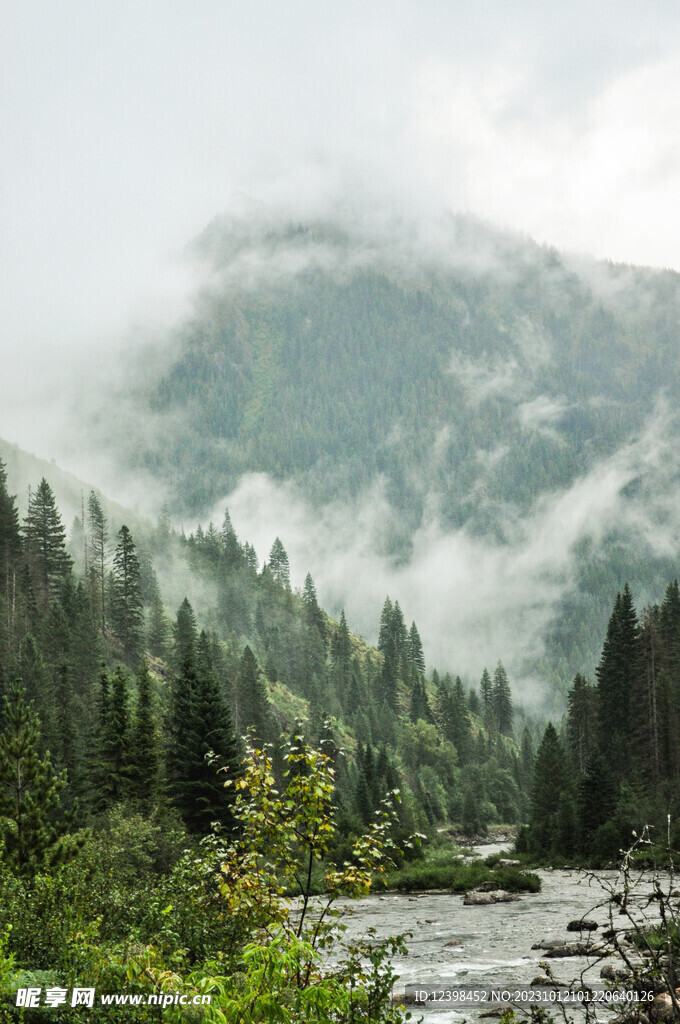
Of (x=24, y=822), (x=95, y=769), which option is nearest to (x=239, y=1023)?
(x=24, y=822)

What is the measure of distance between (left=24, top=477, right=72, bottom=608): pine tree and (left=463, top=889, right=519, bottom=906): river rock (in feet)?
224

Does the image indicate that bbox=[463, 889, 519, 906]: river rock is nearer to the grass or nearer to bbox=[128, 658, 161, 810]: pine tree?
the grass

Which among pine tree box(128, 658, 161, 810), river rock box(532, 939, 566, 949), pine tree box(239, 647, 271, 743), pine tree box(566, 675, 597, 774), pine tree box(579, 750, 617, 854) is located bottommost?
river rock box(532, 939, 566, 949)

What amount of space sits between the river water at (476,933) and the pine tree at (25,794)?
1196 centimetres

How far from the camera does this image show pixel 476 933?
131 ft

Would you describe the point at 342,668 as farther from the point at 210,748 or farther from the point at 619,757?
the point at 210,748

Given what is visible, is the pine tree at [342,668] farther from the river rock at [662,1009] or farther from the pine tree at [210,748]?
the river rock at [662,1009]

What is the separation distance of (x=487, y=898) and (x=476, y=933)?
16620 mm

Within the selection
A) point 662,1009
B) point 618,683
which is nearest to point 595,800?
point 618,683

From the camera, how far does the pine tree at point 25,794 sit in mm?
28594

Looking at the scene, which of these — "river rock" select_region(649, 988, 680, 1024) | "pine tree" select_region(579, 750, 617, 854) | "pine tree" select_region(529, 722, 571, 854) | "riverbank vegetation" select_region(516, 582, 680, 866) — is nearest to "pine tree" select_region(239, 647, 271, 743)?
"pine tree" select_region(529, 722, 571, 854)

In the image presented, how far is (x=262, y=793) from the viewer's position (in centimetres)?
1293

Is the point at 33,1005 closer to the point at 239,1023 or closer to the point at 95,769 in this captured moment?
the point at 239,1023

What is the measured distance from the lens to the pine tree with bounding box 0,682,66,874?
1126 inches
